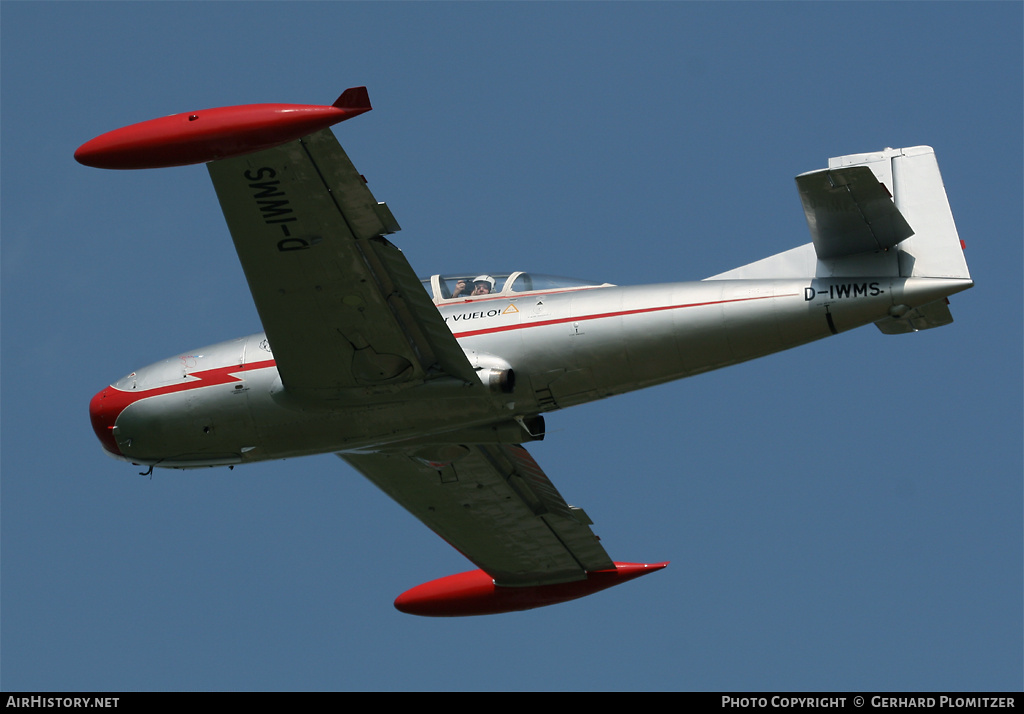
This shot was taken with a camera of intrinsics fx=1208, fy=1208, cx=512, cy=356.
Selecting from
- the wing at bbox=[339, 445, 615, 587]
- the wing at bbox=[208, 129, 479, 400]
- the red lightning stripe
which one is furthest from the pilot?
the wing at bbox=[339, 445, 615, 587]

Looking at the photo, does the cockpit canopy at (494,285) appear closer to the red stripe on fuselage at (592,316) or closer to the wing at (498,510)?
the red stripe on fuselage at (592,316)

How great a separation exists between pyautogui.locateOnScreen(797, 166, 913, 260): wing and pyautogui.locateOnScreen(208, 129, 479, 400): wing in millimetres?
5303

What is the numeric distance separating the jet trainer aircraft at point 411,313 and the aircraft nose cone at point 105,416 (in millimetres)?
37

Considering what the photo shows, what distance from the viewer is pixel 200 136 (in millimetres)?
14664

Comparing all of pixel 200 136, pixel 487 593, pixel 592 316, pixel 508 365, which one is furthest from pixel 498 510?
pixel 200 136

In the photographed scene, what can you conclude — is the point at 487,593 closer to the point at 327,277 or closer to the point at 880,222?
the point at 327,277

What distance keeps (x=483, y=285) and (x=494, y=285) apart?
0.59 ft

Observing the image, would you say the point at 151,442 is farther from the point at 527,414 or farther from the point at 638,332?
the point at 638,332

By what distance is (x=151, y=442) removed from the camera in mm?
19469

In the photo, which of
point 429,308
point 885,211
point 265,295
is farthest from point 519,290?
point 885,211

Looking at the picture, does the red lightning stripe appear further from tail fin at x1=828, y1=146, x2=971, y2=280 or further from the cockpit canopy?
tail fin at x1=828, y1=146, x2=971, y2=280

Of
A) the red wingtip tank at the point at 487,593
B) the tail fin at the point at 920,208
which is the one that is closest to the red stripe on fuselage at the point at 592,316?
the tail fin at the point at 920,208

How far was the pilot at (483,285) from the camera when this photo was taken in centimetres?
1833
